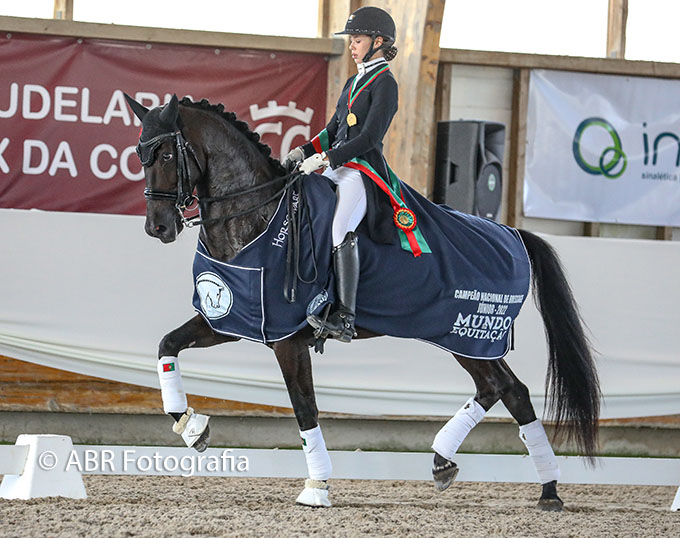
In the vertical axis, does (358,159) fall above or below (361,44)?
below

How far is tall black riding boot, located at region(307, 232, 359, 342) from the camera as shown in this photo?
3.57 metres

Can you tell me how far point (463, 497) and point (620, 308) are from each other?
5.20ft

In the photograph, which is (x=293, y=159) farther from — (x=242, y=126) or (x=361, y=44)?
(x=361, y=44)

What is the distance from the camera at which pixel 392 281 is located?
3762 mm

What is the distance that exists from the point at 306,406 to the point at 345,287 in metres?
0.46

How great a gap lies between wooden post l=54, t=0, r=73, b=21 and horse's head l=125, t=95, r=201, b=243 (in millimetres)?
4069

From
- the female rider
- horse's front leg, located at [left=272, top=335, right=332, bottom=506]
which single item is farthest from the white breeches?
horse's front leg, located at [left=272, top=335, right=332, bottom=506]

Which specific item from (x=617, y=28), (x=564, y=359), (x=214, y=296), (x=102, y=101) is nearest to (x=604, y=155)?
(x=617, y=28)

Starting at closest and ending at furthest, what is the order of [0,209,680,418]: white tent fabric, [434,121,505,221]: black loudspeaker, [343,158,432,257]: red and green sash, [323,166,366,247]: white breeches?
1. [323,166,366,247]: white breeches
2. [343,158,432,257]: red and green sash
3. [0,209,680,418]: white tent fabric
4. [434,121,505,221]: black loudspeaker

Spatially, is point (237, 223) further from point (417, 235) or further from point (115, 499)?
point (115, 499)

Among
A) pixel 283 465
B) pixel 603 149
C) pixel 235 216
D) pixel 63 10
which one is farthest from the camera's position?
pixel 603 149

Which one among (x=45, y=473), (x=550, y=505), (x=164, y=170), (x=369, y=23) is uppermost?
(x=369, y=23)

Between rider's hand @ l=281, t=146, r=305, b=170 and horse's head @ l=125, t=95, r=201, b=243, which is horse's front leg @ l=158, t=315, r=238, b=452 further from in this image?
rider's hand @ l=281, t=146, r=305, b=170

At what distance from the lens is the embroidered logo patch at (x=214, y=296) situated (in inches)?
138
